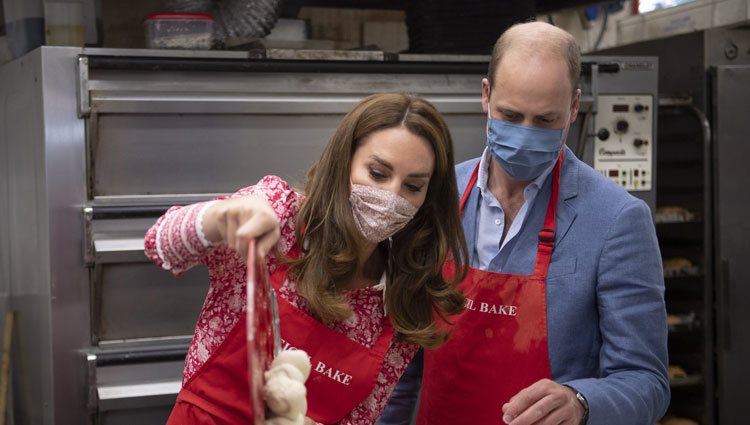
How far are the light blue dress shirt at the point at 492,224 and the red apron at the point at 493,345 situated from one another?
38 mm

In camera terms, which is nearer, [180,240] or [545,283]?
[180,240]

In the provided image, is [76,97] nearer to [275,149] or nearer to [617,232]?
[275,149]

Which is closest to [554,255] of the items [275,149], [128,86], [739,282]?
[275,149]

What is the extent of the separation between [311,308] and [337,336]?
0.08m

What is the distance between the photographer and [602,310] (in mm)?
1745

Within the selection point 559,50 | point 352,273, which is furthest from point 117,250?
point 559,50

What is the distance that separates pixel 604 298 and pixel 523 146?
36 centimetres

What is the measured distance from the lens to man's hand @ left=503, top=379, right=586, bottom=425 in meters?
1.58

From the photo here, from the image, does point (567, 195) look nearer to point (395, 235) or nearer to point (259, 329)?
point (395, 235)

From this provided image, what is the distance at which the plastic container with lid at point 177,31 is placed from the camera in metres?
2.75

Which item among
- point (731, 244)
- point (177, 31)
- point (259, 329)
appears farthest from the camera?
point (731, 244)

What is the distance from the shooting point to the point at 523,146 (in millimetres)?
1777

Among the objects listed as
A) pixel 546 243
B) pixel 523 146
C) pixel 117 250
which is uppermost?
pixel 523 146

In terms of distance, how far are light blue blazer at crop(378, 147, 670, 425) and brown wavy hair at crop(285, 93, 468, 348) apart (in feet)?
0.70
